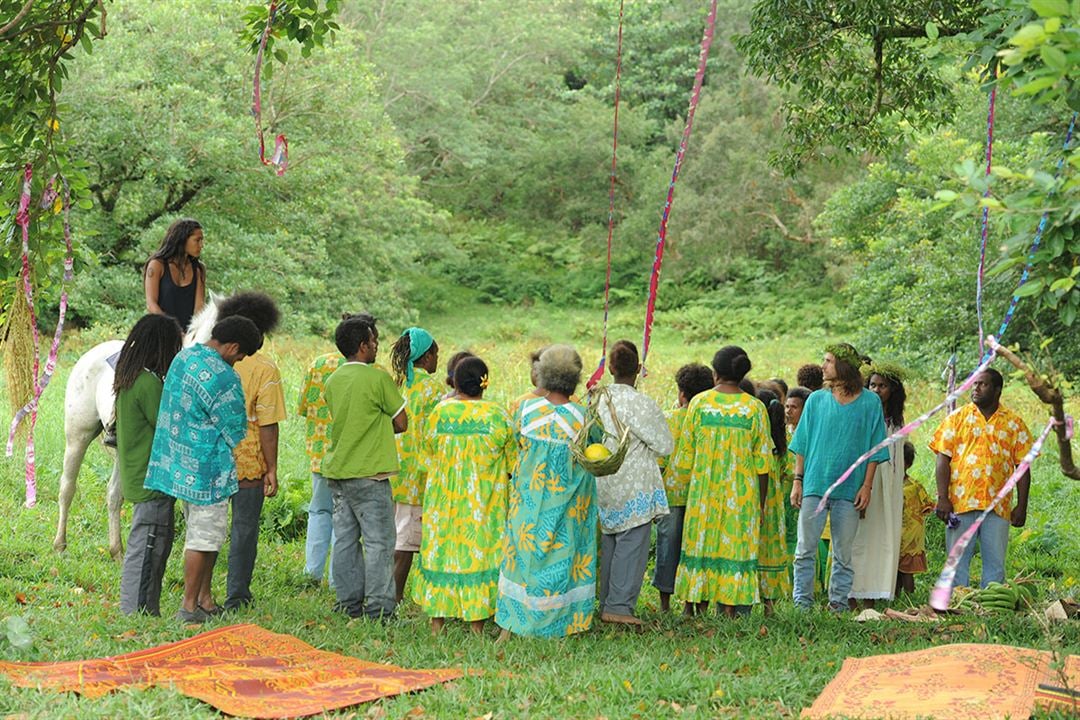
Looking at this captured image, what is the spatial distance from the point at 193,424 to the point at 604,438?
7.28 ft

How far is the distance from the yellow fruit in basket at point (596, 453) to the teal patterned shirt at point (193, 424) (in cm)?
195

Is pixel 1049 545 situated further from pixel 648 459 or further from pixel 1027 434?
pixel 648 459

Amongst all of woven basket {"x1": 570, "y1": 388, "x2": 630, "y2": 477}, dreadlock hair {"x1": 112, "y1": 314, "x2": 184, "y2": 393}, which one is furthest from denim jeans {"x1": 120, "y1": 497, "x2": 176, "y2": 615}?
woven basket {"x1": 570, "y1": 388, "x2": 630, "y2": 477}

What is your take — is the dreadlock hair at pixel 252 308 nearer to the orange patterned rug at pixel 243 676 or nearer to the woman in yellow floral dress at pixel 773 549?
the orange patterned rug at pixel 243 676

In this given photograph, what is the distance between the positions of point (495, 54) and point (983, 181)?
112 ft

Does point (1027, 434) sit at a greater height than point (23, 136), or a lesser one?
lesser

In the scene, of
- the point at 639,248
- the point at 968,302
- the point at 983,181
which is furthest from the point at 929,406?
the point at 639,248

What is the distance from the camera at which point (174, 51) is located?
64.1ft

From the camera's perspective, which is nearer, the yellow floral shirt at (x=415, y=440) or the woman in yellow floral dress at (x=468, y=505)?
the woman in yellow floral dress at (x=468, y=505)

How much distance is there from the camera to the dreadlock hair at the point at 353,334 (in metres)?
7.39

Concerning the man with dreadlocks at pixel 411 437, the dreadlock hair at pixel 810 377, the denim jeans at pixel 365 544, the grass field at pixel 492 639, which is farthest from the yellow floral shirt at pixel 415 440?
the dreadlock hair at pixel 810 377

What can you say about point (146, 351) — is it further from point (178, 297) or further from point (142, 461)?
point (178, 297)

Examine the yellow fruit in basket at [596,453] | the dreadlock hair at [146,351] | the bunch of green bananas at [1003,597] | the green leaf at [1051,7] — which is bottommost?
the bunch of green bananas at [1003,597]

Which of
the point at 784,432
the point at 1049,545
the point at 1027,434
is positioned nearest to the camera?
the point at 1027,434
